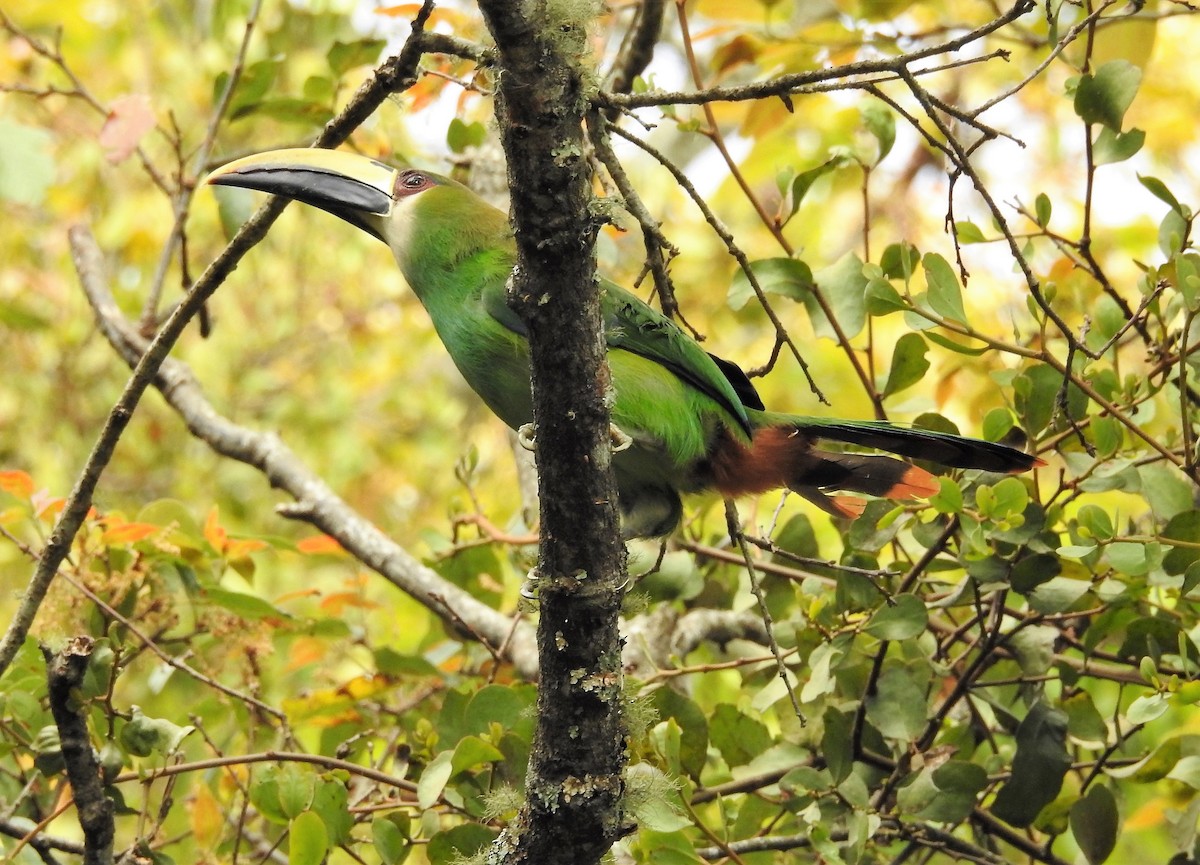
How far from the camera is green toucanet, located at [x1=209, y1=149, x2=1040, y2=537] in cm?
238

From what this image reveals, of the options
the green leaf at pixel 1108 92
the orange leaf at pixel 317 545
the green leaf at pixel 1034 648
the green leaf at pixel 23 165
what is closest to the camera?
the green leaf at pixel 1108 92

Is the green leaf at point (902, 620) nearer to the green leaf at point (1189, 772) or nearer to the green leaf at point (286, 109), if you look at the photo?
the green leaf at point (1189, 772)

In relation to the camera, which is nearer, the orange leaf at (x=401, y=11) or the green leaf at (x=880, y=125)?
the green leaf at (x=880, y=125)

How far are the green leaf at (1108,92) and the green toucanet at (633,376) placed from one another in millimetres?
629

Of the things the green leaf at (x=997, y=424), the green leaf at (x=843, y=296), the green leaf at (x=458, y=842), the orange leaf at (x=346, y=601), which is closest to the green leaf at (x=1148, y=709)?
the green leaf at (x=997, y=424)

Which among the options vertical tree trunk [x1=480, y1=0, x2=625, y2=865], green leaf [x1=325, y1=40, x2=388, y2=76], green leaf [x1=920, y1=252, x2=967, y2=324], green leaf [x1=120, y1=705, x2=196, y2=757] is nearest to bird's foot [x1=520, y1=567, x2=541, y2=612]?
vertical tree trunk [x1=480, y1=0, x2=625, y2=865]

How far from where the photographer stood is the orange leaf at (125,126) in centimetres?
278

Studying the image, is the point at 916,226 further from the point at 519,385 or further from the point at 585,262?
the point at 585,262

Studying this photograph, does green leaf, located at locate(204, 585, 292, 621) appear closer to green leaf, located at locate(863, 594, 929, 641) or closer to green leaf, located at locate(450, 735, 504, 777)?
green leaf, located at locate(450, 735, 504, 777)

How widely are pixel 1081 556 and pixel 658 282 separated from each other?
32.3 inches

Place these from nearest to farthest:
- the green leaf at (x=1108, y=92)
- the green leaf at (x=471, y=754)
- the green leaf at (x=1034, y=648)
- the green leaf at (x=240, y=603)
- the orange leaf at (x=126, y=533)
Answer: the green leaf at (x=471, y=754) → the green leaf at (x=1108, y=92) → the green leaf at (x=1034, y=648) → the orange leaf at (x=126, y=533) → the green leaf at (x=240, y=603)

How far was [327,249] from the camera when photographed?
6910 millimetres

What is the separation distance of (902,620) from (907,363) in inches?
20.5

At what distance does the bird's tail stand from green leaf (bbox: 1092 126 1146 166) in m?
0.60
